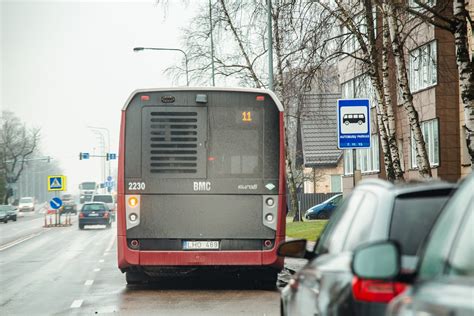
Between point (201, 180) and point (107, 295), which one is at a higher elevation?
point (201, 180)

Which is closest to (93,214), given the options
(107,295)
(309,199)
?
(309,199)

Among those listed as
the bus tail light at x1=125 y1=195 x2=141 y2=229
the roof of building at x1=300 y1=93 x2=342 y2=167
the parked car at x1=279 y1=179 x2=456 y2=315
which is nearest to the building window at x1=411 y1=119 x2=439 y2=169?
the bus tail light at x1=125 y1=195 x2=141 y2=229

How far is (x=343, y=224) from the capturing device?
588 cm

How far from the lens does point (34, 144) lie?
117 metres

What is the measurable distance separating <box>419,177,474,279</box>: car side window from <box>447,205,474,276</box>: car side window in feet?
0.18

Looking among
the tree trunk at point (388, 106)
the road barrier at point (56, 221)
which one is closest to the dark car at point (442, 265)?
the tree trunk at point (388, 106)

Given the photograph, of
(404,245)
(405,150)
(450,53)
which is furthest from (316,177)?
(404,245)

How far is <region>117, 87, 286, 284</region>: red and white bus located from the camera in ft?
50.0

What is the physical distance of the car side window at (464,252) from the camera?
130 inches

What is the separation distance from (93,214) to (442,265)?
168 feet

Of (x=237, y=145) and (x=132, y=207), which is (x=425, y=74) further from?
(x=132, y=207)

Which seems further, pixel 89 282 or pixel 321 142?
pixel 321 142

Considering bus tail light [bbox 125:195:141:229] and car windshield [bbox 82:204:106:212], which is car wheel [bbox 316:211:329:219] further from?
bus tail light [bbox 125:195:141:229]

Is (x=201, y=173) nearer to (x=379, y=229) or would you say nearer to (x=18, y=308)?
(x=18, y=308)
